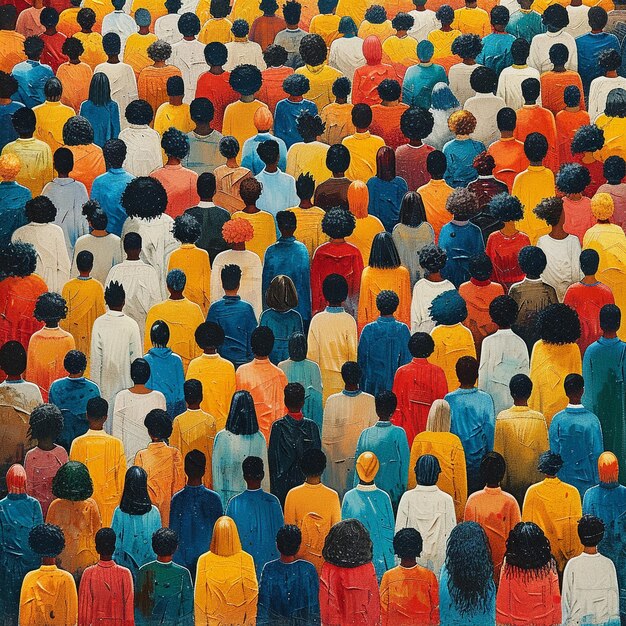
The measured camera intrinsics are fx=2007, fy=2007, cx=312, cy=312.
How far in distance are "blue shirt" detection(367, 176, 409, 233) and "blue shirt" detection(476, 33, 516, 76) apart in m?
3.64

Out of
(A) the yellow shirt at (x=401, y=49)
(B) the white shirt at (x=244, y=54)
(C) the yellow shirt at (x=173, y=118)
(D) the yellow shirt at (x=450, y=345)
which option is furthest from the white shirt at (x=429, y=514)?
(A) the yellow shirt at (x=401, y=49)

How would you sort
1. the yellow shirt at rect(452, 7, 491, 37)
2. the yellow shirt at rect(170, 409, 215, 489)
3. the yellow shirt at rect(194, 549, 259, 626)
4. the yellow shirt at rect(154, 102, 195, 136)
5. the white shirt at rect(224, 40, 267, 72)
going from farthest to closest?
the yellow shirt at rect(452, 7, 491, 37) < the white shirt at rect(224, 40, 267, 72) < the yellow shirt at rect(154, 102, 195, 136) < the yellow shirt at rect(170, 409, 215, 489) < the yellow shirt at rect(194, 549, 259, 626)

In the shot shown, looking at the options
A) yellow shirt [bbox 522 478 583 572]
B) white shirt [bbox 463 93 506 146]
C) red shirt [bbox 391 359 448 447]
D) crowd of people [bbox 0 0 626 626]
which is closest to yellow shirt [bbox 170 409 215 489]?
crowd of people [bbox 0 0 626 626]

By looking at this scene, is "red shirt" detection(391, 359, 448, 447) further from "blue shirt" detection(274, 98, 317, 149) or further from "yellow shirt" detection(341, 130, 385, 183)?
"blue shirt" detection(274, 98, 317, 149)

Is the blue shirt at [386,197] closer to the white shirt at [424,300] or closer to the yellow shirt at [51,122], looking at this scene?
the white shirt at [424,300]

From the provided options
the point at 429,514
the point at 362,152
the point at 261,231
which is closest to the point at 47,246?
the point at 261,231

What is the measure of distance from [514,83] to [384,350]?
5.79 m

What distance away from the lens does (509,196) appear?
20.5 metres

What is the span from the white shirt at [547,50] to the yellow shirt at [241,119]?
146 inches

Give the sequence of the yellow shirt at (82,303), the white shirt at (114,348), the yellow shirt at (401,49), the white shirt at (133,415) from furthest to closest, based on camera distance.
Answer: the yellow shirt at (401,49)
the yellow shirt at (82,303)
the white shirt at (114,348)
the white shirt at (133,415)

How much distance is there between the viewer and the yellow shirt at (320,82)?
2419 centimetres

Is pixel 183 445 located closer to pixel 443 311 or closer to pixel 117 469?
pixel 117 469

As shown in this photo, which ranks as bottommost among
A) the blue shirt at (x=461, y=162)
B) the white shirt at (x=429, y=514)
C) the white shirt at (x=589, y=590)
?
the white shirt at (x=589, y=590)

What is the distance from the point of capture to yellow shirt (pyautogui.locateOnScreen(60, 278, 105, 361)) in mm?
19953
